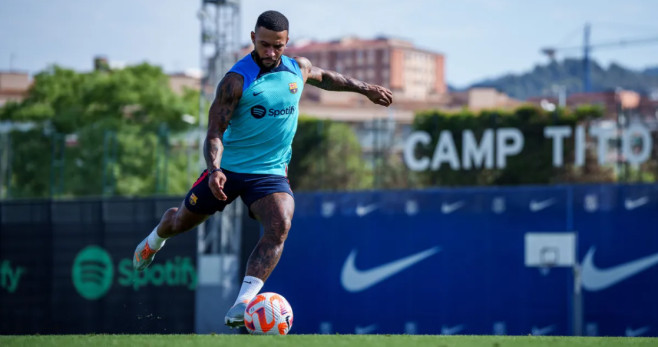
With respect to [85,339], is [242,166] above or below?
above

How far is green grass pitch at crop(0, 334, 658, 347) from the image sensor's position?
6523 millimetres

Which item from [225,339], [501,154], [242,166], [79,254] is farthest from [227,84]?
[501,154]

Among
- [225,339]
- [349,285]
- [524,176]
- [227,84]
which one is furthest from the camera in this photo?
[524,176]

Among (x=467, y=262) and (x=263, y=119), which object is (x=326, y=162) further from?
(x=263, y=119)

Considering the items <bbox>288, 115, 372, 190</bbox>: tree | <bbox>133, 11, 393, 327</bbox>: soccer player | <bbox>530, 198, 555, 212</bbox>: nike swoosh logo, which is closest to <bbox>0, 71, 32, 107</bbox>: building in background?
<bbox>288, 115, 372, 190</bbox>: tree

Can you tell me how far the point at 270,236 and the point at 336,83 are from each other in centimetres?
143

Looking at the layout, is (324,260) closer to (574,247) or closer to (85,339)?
(574,247)

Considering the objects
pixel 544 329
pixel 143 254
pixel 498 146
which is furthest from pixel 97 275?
pixel 143 254

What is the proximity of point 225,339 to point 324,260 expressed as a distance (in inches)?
552

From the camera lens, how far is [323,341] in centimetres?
664

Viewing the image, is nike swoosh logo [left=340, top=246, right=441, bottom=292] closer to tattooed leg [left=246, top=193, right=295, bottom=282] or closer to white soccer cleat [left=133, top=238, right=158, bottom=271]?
white soccer cleat [left=133, top=238, right=158, bottom=271]

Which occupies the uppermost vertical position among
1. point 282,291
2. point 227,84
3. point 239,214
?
point 227,84

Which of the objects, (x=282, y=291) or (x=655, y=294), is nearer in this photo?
(x=655, y=294)

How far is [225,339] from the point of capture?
22.5ft
